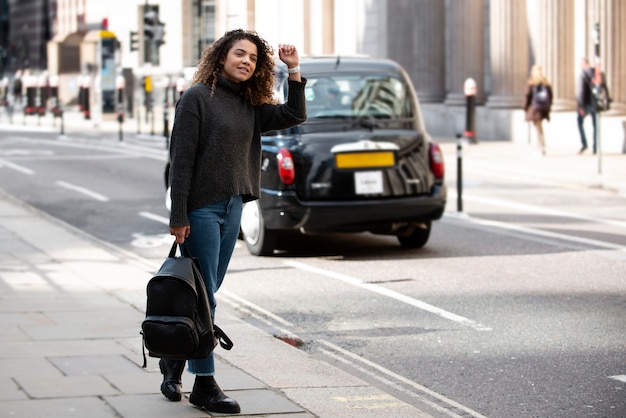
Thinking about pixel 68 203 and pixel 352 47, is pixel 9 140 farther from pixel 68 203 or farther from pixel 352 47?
pixel 68 203

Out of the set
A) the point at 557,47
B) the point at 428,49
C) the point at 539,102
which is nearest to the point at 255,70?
the point at 539,102

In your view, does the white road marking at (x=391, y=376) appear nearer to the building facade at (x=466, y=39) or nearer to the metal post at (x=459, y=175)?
the metal post at (x=459, y=175)

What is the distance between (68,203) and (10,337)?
1029 cm

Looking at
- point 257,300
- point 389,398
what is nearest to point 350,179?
point 257,300

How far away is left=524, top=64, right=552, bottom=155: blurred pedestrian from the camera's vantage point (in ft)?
85.0

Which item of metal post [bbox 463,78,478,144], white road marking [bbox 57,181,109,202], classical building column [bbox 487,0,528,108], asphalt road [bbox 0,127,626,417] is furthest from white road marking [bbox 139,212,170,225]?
classical building column [bbox 487,0,528,108]

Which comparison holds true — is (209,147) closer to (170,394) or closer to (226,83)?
(226,83)

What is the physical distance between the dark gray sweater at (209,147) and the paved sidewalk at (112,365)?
1.00 metres

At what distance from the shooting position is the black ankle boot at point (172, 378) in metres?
6.65

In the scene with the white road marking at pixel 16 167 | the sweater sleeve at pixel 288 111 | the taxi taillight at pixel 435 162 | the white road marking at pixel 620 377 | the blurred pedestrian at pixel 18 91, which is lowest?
the white road marking at pixel 620 377

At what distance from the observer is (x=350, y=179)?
1222cm

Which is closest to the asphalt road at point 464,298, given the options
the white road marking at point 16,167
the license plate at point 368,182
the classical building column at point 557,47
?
the license plate at point 368,182

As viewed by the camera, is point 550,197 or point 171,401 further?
point 550,197

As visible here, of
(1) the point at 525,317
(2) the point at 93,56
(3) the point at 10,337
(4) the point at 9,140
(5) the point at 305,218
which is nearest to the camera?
(3) the point at 10,337
